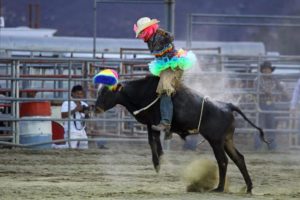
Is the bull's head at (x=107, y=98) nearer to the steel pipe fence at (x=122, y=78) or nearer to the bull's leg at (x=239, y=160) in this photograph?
the bull's leg at (x=239, y=160)

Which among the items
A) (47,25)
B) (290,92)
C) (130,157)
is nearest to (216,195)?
(130,157)

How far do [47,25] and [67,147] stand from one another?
28489 millimetres

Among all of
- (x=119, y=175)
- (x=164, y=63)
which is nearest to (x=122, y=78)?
(x=119, y=175)

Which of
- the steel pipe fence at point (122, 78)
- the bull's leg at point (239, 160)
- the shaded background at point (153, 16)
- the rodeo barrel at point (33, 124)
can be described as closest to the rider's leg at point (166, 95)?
the bull's leg at point (239, 160)

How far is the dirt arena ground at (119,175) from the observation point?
31.9 feet

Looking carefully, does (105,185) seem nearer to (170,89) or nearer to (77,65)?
(170,89)

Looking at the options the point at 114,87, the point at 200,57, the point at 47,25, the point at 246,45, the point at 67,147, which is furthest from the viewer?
the point at 47,25

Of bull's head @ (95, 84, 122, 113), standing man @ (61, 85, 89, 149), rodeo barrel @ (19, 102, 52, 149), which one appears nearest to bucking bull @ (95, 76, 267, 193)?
bull's head @ (95, 84, 122, 113)

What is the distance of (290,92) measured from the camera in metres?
17.2

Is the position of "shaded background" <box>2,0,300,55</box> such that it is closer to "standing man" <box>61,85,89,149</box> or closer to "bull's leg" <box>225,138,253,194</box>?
"standing man" <box>61,85,89,149</box>

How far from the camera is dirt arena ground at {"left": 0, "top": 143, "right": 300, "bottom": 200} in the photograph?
31.9ft

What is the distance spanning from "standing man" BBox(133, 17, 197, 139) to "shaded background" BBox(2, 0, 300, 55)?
25.3 metres

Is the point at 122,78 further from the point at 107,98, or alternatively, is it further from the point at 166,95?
the point at 166,95

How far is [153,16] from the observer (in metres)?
38.3
